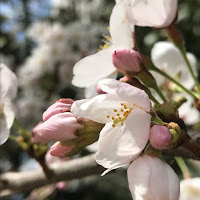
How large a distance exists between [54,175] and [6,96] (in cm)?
27

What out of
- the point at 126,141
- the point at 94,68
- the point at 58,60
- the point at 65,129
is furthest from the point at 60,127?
the point at 58,60

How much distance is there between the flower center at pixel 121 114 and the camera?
2.34 ft

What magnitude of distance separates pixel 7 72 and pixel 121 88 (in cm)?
39

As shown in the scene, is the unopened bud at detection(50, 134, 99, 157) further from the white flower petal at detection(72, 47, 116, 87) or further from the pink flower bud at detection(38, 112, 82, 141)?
the white flower petal at detection(72, 47, 116, 87)

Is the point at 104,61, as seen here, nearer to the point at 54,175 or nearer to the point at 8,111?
the point at 8,111

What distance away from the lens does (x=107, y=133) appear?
0.69 meters

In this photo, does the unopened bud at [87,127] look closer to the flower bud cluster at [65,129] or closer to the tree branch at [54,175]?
the flower bud cluster at [65,129]

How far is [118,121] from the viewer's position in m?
0.71

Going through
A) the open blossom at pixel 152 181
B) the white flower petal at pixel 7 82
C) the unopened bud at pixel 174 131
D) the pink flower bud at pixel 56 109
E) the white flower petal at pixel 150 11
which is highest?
the white flower petal at pixel 150 11

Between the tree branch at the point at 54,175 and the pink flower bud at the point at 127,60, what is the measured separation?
0.31 metres

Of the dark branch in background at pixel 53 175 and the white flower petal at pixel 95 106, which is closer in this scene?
the white flower petal at pixel 95 106

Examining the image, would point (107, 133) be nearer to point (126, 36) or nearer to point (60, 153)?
point (60, 153)

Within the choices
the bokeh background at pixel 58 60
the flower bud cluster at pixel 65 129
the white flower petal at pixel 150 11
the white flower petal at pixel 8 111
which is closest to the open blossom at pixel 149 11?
the white flower petal at pixel 150 11

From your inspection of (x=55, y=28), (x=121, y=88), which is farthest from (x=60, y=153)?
(x=55, y=28)
